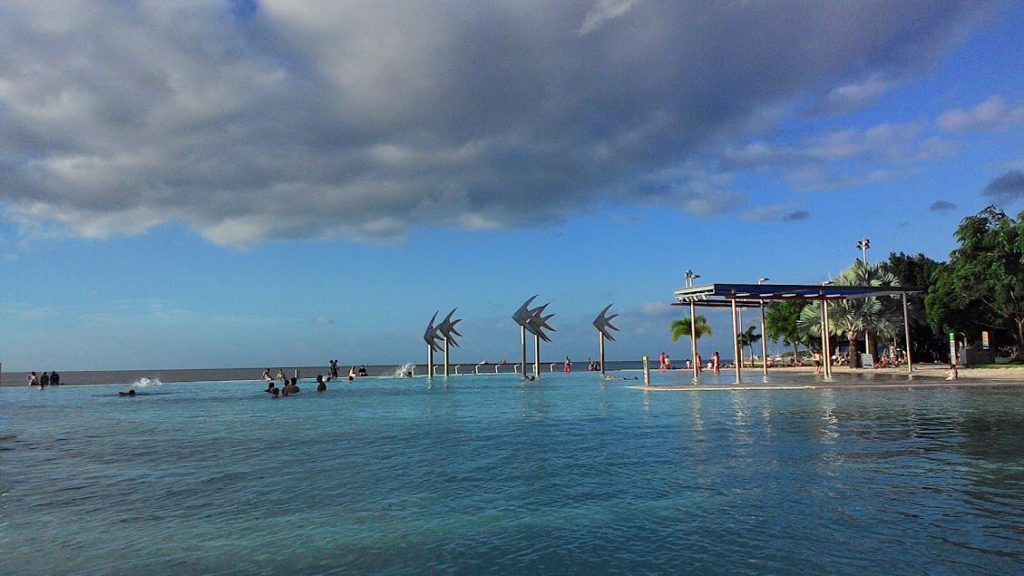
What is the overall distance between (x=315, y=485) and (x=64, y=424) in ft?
67.8

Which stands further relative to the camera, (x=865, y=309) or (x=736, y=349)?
(x=865, y=309)

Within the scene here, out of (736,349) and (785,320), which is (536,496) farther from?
(785,320)

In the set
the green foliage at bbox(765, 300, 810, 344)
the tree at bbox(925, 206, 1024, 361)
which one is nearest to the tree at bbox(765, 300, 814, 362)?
the green foliage at bbox(765, 300, 810, 344)

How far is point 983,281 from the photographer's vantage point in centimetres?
4378

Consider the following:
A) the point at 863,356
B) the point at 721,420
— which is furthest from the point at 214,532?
the point at 863,356

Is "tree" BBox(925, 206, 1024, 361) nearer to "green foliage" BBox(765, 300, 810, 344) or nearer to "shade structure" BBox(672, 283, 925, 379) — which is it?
"shade structure" BBox(672, 283, 925, 379)

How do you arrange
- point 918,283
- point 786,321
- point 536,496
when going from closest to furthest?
point 536,496
point 918,283
point 786,321

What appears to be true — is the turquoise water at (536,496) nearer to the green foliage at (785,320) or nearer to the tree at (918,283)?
the tree at (918,283)

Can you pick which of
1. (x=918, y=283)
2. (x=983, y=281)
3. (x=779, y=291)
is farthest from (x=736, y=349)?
(x=918, y=283)

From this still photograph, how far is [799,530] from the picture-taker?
9281mm

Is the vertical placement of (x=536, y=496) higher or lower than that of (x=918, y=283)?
lower

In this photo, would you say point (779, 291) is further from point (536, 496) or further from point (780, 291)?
point (536, 496)

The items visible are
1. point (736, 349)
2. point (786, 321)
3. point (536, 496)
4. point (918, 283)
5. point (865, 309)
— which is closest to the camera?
point (536, 496)

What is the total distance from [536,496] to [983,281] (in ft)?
144
